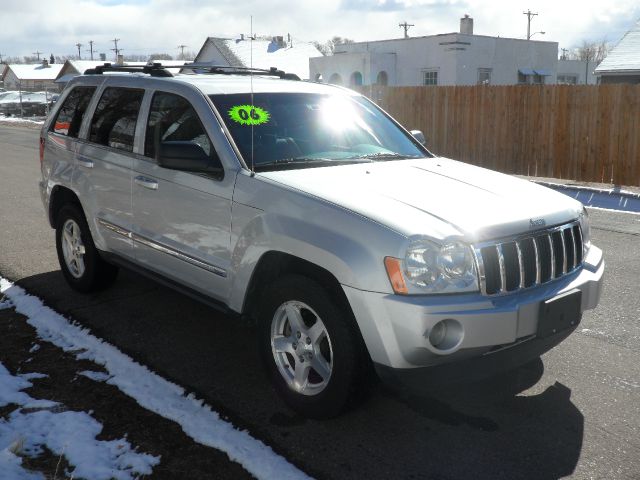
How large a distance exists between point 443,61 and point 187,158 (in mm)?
34294

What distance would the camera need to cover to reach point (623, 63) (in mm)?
28141

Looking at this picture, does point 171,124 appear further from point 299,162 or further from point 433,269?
point 433,269

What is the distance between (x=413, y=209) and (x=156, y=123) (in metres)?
2.30

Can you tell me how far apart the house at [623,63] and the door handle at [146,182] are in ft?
86.4

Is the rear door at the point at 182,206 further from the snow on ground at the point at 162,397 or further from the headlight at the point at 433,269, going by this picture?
the headlight at the point at 433,269

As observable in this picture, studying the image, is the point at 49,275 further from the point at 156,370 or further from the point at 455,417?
the point at 455,417

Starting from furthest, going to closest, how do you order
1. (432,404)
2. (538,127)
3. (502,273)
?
(538,127) < (432,404) < (502,273)

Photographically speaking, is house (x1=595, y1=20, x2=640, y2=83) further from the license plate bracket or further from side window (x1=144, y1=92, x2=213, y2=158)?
the license plate bracket

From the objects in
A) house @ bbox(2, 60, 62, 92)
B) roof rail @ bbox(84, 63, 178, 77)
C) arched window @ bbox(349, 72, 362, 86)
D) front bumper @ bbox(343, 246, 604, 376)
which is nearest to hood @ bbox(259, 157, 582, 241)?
front bumper @ bbox(343, 246, 604, 376)

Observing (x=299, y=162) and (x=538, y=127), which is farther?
(x=538, y=127)

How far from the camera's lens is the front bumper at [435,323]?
11.2 feet

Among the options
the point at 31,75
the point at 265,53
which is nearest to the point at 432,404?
the point at 265,53

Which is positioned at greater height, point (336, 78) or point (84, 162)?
point (336, 78)

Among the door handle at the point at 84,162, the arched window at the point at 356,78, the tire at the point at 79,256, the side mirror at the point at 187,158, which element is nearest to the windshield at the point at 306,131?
the side mirror at the point at 187,158
